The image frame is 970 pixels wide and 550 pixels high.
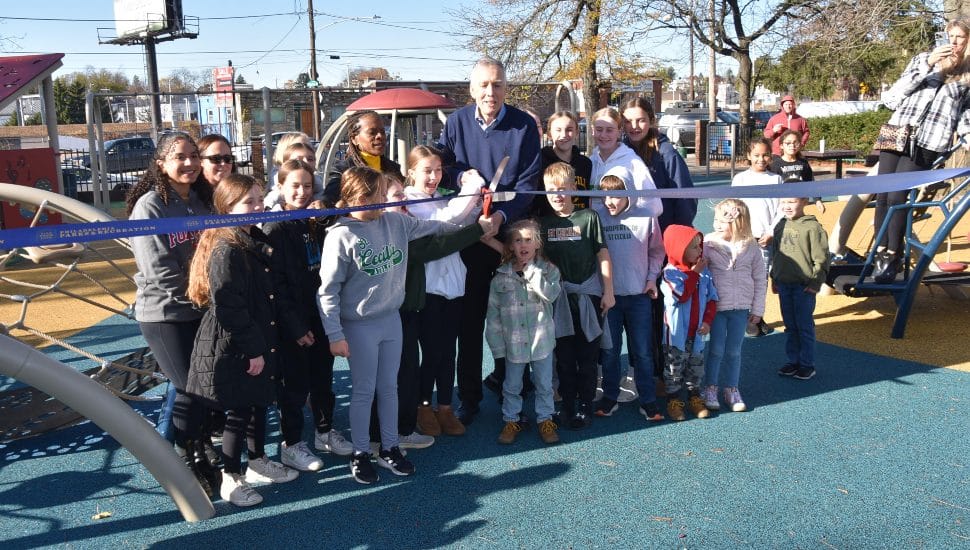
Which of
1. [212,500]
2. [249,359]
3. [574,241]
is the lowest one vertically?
[212,500]

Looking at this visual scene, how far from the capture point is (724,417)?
4336 millimetres

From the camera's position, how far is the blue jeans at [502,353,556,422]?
13.4ft

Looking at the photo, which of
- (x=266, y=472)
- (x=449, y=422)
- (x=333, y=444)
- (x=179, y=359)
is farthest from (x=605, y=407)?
(x=179, y=359)

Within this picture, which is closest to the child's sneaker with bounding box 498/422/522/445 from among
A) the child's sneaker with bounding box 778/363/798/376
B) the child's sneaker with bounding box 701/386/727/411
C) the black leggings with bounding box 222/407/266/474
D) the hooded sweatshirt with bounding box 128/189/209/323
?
the child's sneaker with bounding box 701/386/727/411

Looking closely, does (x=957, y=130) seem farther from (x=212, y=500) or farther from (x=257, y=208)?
(x=212, y=500)

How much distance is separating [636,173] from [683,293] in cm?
70

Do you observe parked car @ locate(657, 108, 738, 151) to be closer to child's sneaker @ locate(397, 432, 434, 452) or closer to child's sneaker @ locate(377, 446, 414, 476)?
child's sneaker @ locate(397, 432, 434, 452)

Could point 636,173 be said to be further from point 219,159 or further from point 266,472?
point 266,472

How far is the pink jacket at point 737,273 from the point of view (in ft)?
14.4

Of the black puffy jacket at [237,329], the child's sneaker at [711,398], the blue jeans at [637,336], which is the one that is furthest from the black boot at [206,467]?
the child's sneaker at [711,398]

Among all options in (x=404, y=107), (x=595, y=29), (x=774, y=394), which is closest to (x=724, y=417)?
(x=774, y=394)

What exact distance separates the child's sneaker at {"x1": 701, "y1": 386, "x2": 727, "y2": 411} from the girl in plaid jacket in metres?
0.98

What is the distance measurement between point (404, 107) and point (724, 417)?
9.24 m

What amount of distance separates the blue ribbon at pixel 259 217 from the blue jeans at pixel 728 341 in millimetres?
1086
